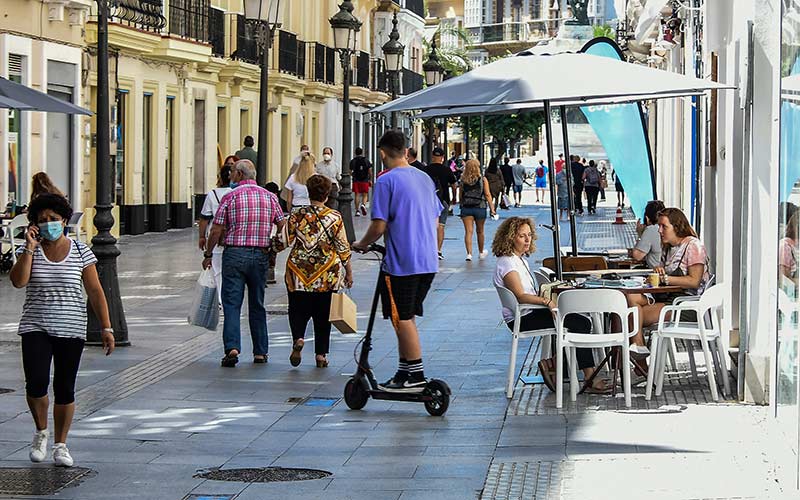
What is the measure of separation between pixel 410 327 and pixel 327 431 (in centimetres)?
110

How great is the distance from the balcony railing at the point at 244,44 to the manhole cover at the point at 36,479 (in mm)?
30765

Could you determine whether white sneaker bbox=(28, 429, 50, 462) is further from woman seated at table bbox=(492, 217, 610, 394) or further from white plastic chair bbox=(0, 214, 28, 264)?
white plastic chair bbox=(0, 214, 28, 264)

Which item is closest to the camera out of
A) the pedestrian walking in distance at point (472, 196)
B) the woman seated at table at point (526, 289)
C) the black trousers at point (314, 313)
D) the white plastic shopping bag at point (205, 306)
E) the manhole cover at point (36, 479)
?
the manhole cover at point (36, 479)

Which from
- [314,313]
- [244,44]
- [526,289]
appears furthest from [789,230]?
[244,44]

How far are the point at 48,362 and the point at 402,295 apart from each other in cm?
284

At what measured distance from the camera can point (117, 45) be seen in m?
30.4

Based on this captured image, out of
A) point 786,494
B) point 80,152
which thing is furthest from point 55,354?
point 80,152

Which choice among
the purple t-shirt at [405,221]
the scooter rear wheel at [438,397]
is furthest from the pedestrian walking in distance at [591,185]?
the scooter rear wheel at [438,397]

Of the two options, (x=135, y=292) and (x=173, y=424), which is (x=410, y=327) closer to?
(x=173, y=424)

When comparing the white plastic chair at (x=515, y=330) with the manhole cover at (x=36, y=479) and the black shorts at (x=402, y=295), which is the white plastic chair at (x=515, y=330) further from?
the manhole cover at (x=36, y=479)

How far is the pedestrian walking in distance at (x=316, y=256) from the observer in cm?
1286

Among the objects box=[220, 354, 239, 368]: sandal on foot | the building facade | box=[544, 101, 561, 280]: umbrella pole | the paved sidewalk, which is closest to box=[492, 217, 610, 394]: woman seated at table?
the paved sidewalk

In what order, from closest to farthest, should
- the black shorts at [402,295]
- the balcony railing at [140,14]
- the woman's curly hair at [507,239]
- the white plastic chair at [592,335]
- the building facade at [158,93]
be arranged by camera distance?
the black shorts at [402,295] → the white plastic chair at [592,335] → the woman's curly hair at [507,239] → the building facade at [158,93] → the balcony railing at [140,14]

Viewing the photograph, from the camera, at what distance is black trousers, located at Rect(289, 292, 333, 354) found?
12984 millimetres
